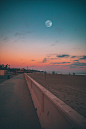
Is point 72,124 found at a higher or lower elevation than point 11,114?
higher

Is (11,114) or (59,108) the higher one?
(59,108)

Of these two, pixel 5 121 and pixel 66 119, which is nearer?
pixel 66 119

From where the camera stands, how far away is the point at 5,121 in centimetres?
404

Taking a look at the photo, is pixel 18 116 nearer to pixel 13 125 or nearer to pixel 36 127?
pixel 13 125

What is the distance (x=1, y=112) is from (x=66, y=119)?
4377 millimetres

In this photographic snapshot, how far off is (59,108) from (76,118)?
0.49 metres

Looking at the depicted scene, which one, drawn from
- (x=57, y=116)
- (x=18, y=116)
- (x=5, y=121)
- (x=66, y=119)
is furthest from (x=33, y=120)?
(x=66, y=119)

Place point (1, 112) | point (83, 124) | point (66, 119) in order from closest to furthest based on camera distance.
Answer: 1. point (83, 124)
2. point (66, 119)
3. point (1, 112)

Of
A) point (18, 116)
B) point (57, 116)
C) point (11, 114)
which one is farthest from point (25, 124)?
point (57, 116)

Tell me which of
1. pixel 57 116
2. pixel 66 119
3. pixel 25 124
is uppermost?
pixel 66 119

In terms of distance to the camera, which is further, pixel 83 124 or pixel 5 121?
pixel 5 121

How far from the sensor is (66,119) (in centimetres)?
185

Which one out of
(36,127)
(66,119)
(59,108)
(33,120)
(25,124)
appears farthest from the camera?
(33,120)

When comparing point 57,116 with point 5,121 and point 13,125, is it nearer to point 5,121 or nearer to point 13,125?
point 13,125
